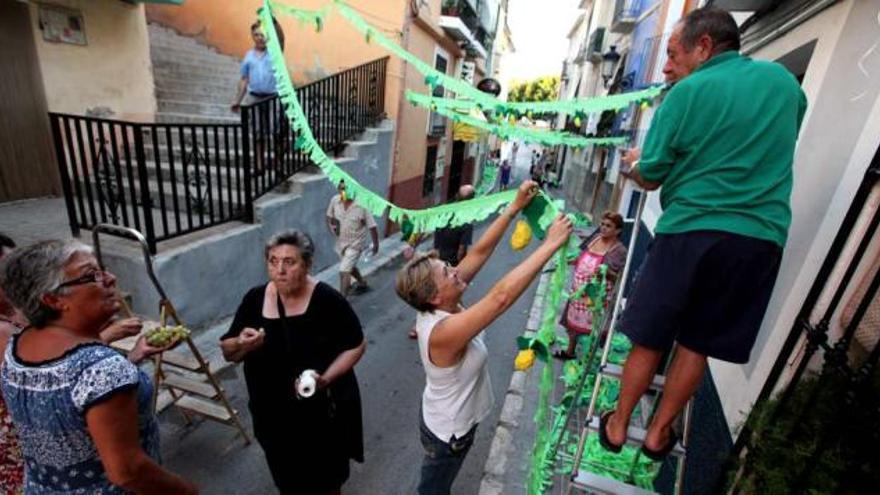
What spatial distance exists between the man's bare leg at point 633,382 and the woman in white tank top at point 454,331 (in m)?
0.55

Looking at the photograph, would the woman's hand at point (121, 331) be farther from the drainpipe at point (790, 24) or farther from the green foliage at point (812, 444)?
the drainpipe at point (790, 24)

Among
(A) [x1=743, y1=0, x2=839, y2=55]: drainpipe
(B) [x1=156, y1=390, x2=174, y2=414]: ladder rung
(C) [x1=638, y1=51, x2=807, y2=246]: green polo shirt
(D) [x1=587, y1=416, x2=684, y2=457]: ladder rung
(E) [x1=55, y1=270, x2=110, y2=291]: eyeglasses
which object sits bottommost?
(B) [x1=156, y1=390, x2=174, y2=414]: ladder rung

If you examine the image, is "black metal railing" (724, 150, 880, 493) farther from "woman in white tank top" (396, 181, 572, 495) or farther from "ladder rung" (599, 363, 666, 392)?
"woman in white tank top" (396, 181, 572, 495)

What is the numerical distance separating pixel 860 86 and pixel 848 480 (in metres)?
1.85

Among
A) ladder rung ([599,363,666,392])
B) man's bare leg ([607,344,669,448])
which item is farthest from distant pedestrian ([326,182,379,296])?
man's bare leg ([607,344,669,448])

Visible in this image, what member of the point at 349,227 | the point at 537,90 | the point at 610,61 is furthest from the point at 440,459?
the point at 537,90

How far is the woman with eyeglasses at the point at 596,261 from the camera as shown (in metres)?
4.10

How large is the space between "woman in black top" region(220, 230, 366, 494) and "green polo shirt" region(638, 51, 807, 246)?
5.77 ft

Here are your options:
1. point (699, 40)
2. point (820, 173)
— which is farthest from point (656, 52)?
point (699, 40)

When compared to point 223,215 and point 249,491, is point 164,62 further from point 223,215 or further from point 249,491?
point 249,491

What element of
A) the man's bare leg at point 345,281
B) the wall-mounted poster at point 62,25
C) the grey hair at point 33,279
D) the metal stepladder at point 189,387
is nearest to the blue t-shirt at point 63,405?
the grey hair at point 33,279

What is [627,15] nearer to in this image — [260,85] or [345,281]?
[260,85]

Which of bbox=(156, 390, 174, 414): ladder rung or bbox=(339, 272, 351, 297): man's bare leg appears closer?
bbox=(156, 390, 174, 414): ladder rung

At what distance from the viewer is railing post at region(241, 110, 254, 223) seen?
5137 mm
